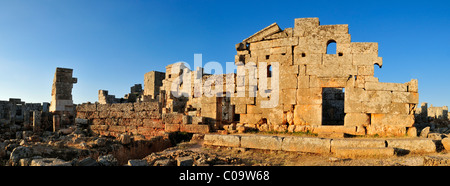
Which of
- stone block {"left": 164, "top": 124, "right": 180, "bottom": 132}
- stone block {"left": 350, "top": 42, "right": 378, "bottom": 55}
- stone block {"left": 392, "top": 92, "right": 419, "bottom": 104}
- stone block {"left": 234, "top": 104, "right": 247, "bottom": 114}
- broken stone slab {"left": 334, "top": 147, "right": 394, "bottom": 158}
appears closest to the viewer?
broken stone slab {"left": 334, "top": 147, "right": 394, "bottom": 158}

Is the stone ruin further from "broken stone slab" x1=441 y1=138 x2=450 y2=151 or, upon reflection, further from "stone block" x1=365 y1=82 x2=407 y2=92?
"broken stone slab" x1=441 y1=138 x2=450 y2=151

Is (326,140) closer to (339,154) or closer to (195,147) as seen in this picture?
(339,154)

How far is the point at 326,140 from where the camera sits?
7.35 m

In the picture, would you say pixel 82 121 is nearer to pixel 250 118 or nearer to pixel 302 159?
pixel 250 118

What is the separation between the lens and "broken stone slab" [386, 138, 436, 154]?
22.5 feet

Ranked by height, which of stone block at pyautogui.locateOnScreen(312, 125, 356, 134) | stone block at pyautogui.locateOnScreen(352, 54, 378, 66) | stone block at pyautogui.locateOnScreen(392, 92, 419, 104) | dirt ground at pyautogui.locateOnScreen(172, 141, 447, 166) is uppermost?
stone block at pyautogui.locateOnScreen(352, 54, 378, 66)

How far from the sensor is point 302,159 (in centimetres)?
696

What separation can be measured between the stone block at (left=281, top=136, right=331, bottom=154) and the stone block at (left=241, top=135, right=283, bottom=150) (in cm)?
19

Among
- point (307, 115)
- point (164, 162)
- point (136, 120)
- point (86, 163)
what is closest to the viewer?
point (86, 163)

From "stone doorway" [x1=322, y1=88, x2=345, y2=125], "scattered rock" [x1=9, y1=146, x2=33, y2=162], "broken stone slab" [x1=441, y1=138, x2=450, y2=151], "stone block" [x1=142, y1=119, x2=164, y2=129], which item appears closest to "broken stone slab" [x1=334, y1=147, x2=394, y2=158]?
"broken stone slab" [x1=441, y1=138, x2=450, y2=151]

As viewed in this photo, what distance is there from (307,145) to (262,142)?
1287 millimetres

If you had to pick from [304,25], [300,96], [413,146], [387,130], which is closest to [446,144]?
[413,146]
